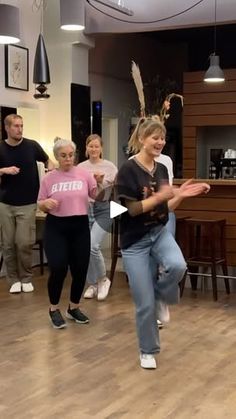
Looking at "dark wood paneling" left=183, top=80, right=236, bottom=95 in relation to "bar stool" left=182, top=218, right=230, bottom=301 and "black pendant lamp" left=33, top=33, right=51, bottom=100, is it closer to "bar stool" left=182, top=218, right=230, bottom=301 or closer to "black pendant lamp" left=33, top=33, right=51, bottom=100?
"black pendant lamp" left=33, top=33, right=51, bottom=100

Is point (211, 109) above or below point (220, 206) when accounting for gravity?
above

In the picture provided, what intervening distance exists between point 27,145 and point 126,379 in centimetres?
290

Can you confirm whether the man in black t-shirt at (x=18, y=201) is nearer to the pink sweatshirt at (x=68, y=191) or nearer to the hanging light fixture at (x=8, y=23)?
the hanging light fixture at (x=8, y=23)

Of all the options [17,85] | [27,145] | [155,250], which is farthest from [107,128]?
[155,250]

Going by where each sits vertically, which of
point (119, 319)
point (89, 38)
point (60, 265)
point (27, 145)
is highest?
point (89, 38)

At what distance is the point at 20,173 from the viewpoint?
579 centimetres

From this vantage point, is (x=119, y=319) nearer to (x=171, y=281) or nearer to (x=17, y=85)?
(x=171, y=281)

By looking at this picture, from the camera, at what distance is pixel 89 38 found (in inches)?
301

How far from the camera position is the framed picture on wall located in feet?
22.2

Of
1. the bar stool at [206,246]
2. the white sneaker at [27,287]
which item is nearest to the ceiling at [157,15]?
the bar stool at [206,246]

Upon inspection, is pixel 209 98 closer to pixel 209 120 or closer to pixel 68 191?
pixel 209 120

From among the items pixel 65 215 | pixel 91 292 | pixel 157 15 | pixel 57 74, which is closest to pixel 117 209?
pixel 65 215

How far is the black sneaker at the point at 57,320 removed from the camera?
4602 millimetres

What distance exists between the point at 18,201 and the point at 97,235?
35.6 inches
